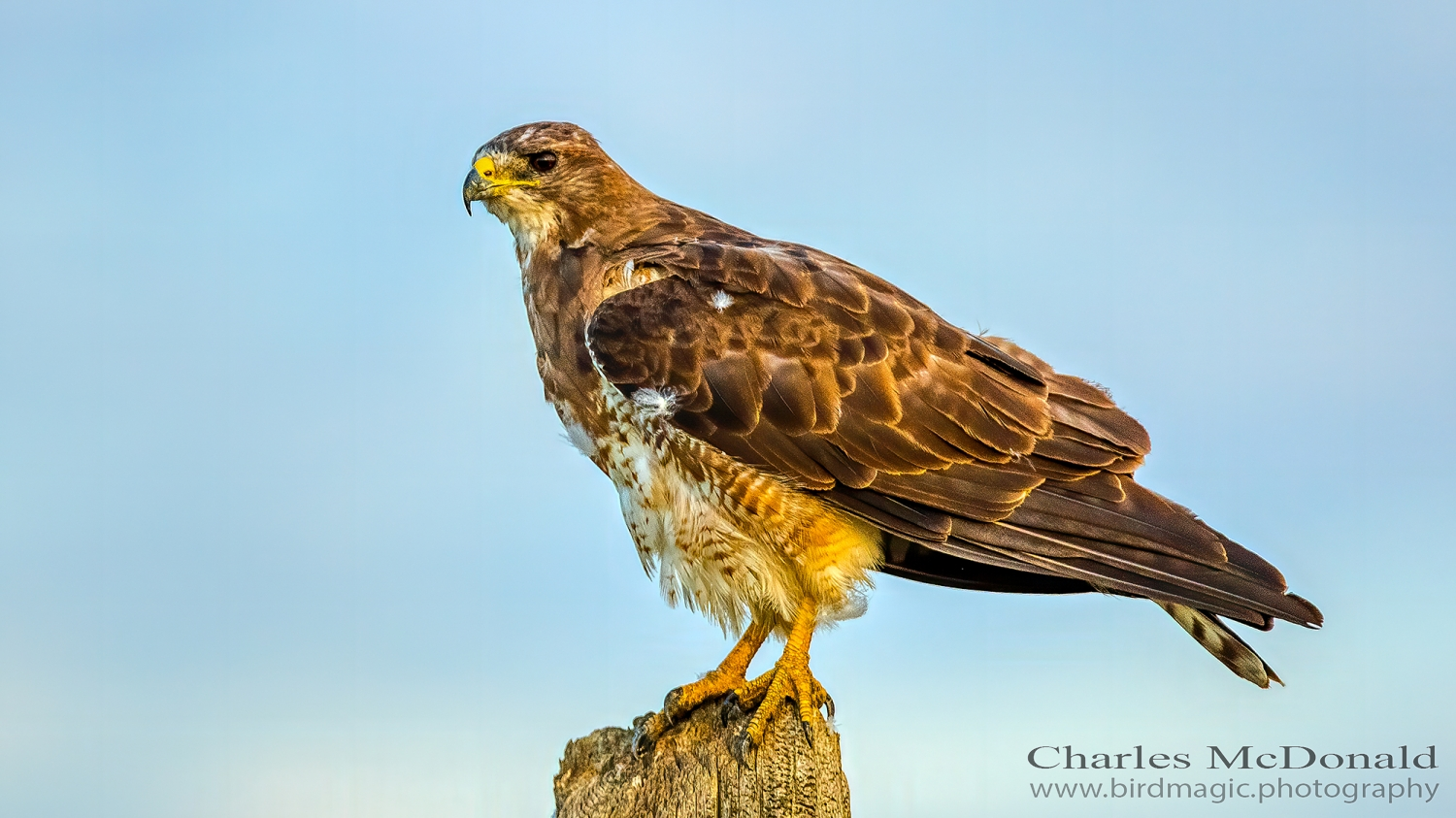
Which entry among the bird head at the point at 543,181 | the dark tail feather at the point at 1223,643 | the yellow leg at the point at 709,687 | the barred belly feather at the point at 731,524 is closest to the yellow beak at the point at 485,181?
the bird head at the point at 543,181

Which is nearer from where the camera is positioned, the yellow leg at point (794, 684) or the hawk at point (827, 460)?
the yellow leg at point (794, 684)

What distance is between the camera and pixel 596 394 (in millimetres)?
6074

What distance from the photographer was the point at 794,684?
5.72 m

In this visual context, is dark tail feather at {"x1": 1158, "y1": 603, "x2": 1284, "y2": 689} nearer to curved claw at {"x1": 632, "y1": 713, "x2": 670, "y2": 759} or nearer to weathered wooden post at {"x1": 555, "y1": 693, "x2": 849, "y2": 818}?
weathered wooden post at {"x1": 555, "y1": 693, "x2": 849, "y2": 818}

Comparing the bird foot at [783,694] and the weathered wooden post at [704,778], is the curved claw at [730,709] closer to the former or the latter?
the bird foot at [783,694]

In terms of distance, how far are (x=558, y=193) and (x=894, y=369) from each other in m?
1.82

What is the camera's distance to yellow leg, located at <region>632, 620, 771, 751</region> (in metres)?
5.48

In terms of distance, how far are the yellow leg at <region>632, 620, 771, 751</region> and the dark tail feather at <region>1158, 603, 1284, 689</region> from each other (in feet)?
5.72

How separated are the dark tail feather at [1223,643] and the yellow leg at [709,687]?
5.72 feet

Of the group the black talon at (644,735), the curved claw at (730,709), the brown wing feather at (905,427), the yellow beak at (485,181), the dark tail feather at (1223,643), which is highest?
the yellow beak at (485,181)

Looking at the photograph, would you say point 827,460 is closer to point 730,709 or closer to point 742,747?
point 730,709

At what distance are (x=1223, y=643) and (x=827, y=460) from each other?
74.6 inches

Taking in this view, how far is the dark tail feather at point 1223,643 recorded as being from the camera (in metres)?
5.99

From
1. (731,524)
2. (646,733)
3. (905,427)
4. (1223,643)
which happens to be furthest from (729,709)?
(1223,643)
